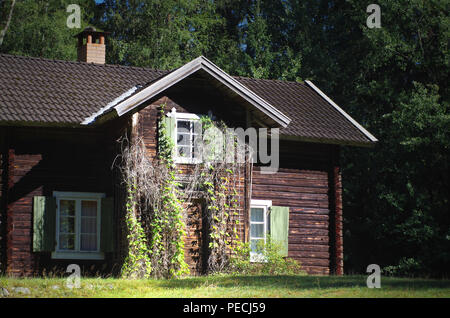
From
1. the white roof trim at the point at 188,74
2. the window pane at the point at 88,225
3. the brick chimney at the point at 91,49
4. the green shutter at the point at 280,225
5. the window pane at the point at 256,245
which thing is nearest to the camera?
the white roof trim at the point at 188,74

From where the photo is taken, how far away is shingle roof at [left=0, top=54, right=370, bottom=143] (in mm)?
20516

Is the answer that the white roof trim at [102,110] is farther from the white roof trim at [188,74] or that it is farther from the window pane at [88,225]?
the window pane at [88,225]

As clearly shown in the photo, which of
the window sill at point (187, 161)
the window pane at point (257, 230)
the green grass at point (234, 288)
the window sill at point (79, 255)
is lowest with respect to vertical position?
the green grass at point (234, 288)

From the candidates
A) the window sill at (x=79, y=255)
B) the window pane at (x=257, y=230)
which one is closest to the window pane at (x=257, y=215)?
the window pane at (x=257, y=230)

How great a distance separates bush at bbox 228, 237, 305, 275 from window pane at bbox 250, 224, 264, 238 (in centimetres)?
56

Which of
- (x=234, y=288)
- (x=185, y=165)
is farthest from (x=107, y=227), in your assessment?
(x=234, y=288)

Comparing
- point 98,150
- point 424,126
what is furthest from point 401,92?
point 98,150

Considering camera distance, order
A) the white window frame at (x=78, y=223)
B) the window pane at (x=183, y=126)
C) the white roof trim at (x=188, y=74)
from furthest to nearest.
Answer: the window pane at (x=183, y=126), the white window frame at (x=78, y=223), the white roof trim at (x=188, y=74)

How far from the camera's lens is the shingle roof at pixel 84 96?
2052 cm

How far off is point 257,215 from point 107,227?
452 cm

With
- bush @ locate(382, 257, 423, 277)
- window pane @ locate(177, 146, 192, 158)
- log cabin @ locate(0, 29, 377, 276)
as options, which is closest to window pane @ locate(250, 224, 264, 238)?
log cabin @ locate(0, 29, 377, 276)

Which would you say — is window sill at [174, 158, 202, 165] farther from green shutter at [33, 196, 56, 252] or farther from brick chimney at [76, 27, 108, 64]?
brick chimney at [76, 27, 108, 64]

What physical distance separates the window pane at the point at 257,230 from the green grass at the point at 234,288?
5240mm
